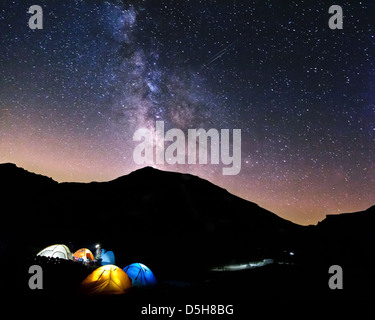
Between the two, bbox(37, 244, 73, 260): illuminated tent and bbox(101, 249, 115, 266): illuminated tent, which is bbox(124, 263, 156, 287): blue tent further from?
bbox(101, 249, 115, 266): illuminated tent

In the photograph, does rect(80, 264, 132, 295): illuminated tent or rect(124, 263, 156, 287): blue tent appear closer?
rect(80, 264, 132, 295): illuminated tent

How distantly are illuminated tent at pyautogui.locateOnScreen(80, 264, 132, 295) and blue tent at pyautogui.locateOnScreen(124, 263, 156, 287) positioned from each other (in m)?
2.71

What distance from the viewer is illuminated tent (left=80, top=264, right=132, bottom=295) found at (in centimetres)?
900

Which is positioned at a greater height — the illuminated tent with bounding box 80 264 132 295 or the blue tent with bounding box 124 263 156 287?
the illuminated tent with bounding box 80 264 132 295

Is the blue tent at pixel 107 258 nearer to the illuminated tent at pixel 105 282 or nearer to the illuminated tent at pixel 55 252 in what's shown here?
the illuminated tent at pixel 55 252

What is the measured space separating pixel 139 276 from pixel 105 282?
369 cm

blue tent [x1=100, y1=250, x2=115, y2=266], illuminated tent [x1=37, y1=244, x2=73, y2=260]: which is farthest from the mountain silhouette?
illuminated tent [x1=37, y1=244, x2=73, y2=260]

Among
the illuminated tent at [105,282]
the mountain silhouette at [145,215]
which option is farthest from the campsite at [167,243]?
the mountain silhouette at [145,215]

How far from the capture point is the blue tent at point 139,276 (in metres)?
12.5

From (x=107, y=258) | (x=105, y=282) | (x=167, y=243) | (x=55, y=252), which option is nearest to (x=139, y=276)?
(x=105, y=282)

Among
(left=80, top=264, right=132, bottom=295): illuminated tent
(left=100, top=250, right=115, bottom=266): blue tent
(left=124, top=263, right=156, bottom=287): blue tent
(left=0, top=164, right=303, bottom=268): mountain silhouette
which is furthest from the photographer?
(left=0, top=164, right=303, bottom=268): mountain silhouette

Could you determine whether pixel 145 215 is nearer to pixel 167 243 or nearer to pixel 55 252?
pixel 167 243
